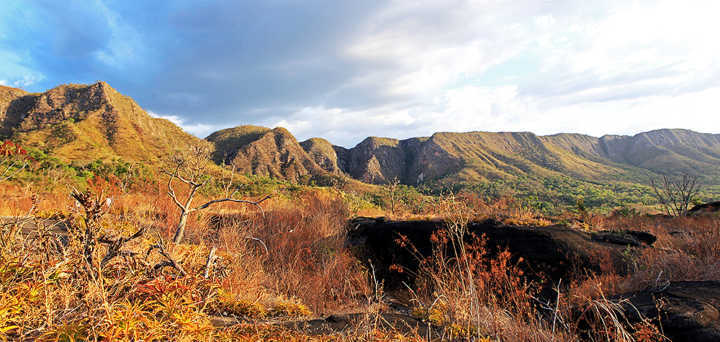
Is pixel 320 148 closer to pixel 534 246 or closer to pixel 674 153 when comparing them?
pixel 534 246

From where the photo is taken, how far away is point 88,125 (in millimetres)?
47531

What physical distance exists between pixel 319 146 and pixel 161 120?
7734 cm

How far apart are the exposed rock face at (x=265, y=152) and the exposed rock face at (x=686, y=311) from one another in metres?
79.7

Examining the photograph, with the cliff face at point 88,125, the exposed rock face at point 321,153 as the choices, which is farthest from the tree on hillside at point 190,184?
the exposed rock face at point 321,153

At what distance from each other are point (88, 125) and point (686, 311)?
67.9 meters

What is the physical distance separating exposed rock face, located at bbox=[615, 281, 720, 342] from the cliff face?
44.4 m

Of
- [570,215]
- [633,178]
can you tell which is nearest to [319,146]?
[570,215]

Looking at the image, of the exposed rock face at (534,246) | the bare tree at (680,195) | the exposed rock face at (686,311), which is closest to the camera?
the exposed rock face at (686,311)

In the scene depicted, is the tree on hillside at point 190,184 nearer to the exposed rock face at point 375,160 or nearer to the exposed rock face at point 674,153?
the exposed rock face at point 375,160

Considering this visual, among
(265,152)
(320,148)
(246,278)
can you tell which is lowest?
(246,278)

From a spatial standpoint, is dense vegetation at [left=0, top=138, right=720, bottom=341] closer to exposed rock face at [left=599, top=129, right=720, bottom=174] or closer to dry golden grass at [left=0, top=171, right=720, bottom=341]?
dry golden grass at [left=0, top=171, right=720, bottom=341]

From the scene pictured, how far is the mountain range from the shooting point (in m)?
45.9

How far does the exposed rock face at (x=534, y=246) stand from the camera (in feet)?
26.5

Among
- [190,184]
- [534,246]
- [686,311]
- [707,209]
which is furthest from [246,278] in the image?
[707,209]
